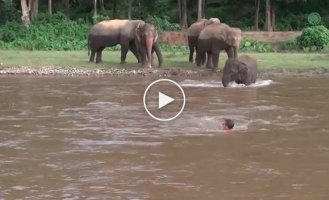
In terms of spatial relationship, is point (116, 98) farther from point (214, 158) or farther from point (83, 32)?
point (83, 32)

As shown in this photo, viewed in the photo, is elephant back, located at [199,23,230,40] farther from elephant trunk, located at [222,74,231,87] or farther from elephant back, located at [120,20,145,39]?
elephant trunk, located at [222,74,231,87]

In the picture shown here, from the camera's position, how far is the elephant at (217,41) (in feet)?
74.1

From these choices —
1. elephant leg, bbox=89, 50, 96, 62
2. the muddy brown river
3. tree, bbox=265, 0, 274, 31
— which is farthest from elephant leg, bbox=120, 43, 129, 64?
tree, bbox=265, 0, 274, 31

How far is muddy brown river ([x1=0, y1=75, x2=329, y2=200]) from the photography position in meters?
7.53

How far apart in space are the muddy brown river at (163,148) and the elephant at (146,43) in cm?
665

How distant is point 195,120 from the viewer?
12203mm

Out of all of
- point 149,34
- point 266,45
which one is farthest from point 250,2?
point 149,34

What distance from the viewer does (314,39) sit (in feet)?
94.1

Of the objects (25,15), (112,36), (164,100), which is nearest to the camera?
(164,100)

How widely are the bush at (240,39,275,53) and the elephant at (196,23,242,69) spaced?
6.21 metres

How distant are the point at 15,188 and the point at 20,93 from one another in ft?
30.8

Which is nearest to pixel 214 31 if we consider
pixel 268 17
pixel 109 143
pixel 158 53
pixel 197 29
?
pixel 158 53

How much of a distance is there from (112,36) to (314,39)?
27.2ft

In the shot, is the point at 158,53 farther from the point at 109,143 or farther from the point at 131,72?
the point at 109,143
